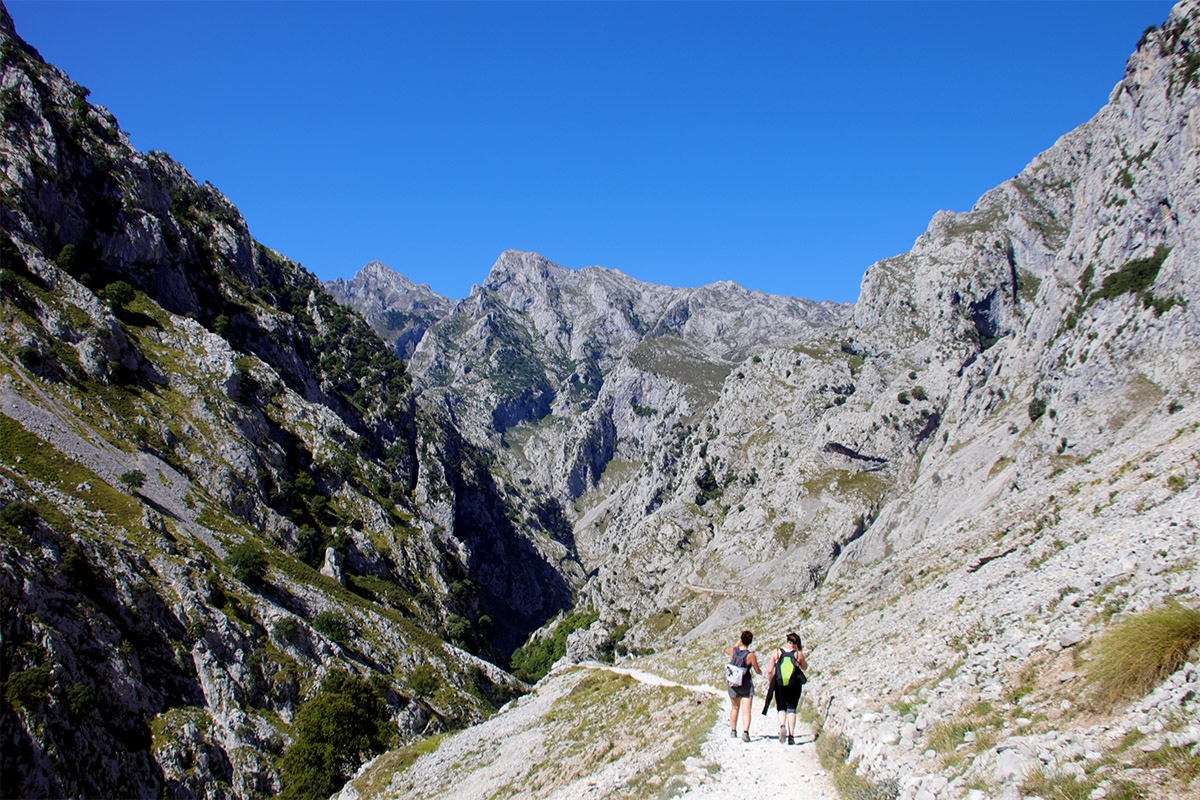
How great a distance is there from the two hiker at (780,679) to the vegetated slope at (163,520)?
175ft

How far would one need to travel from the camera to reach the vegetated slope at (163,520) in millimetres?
53938

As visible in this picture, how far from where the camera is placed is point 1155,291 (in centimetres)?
8375

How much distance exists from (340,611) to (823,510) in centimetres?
9720

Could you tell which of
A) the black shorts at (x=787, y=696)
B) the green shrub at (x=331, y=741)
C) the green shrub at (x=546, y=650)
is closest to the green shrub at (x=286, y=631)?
the green shrub at (x=331, y=741)

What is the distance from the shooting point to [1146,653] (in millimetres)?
10828

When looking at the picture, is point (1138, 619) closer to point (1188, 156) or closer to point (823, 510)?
point (1188, 156)

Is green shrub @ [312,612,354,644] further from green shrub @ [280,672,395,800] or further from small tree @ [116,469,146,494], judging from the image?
small tree @ [116,469,146,494]

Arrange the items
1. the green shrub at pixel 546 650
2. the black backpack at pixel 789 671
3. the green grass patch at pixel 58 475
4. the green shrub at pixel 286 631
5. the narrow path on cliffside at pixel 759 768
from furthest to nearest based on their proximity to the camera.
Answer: the green shrub at pixel 546 650
the green shrub at pixel 286 631
the green grass patch at pixel 58 475
the black backpack at pixel 789 671
the narrow path on cliffside at pixel 759 768

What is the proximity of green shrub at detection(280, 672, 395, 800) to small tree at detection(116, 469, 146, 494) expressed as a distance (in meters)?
36.6

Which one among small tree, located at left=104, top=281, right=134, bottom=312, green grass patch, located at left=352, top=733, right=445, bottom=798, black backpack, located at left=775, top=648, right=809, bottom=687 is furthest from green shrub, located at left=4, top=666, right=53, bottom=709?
small tree, located at left=104, top=281, right=134, bottom=312

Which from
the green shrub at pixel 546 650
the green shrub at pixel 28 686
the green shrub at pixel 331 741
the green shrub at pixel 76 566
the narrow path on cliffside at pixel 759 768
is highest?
the narrow path on cliffside at pixel 759 768

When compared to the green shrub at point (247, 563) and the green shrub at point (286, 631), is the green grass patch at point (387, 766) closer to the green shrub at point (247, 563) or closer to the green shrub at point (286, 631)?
the green shrub at point (286, 631)

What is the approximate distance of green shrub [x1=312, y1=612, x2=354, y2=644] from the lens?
81438 millimetres

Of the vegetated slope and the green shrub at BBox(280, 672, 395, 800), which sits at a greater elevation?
the vegetated slope
